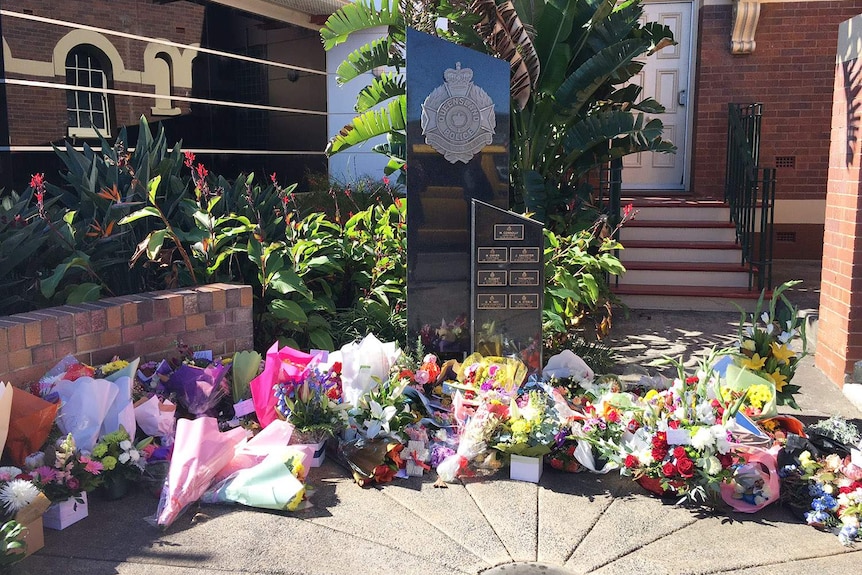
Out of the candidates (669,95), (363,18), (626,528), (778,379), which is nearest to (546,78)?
(363,18)

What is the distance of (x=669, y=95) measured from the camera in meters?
10.2

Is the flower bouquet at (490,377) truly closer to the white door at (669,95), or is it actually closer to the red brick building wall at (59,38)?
the red brick building wall at (59,38)

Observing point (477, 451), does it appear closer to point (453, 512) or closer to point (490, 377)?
point (453, 512)

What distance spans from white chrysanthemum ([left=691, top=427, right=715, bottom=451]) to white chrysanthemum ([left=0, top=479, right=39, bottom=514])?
2.71m

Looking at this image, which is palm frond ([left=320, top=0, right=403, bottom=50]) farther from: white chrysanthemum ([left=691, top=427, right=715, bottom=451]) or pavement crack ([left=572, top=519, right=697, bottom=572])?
pavement crack ([left=572, top=519, right=697, bottom=572])

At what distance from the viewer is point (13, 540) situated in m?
2.65

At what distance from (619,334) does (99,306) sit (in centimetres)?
421

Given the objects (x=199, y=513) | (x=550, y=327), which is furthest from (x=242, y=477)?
(x=550, y=327)

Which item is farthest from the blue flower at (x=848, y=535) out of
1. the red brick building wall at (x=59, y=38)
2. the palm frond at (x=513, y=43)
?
the red brick building wall at (x=59, y=38)

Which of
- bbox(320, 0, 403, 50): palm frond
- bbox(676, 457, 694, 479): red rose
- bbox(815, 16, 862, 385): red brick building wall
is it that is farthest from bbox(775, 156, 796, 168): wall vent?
bbox(676, 457, 694, 479): red rose

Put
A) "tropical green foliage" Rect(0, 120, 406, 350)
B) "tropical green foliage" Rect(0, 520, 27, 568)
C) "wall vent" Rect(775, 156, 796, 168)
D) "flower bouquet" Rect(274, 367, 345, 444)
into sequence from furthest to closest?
1. "wall vent" Rect(775, 156, 796, 168)
2. "tropical green foliage" Rect(0, 120, 406, 350)
3. "flower bouquet" Rect(274, 367, 345, 444)
4. "tropical green foliage" Rect(0, 520, 27, 568)

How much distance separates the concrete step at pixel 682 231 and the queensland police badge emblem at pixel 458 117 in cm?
398

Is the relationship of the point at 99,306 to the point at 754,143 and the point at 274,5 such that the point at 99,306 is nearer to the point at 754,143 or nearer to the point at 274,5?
the point at 754,143

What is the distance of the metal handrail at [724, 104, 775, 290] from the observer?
7.40 metres
